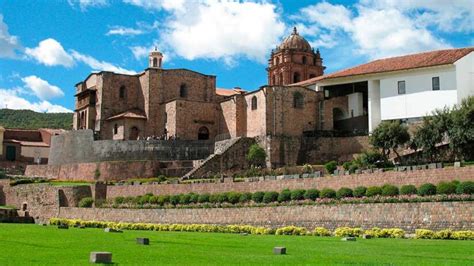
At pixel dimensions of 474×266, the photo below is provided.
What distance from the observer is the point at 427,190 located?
27.2 m

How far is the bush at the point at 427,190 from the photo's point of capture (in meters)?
27.2

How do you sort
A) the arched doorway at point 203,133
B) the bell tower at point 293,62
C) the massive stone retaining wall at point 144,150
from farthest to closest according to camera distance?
the bell tower at point 293,62 → the arched doorway at point 203,133 → the massive stone retaining wall at point 144,150

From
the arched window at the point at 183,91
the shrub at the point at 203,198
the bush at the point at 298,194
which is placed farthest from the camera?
the arched window at the point at 183,91

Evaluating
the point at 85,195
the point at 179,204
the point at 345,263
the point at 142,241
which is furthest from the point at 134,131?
the point at 345,263

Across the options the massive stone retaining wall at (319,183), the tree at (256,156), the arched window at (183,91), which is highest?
the arched window at (183,91)

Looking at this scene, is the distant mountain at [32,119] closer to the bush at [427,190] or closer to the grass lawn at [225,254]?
the bush at [427,190]

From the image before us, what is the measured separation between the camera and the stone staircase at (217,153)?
4797 centimetres

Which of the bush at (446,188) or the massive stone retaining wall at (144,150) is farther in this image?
the massive stone retaining wall at (144,150)

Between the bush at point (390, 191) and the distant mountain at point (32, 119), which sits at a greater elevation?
the distant mountain at point (32, 119)

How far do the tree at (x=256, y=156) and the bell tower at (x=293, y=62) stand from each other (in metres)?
23.8

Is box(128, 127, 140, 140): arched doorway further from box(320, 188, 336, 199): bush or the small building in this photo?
box(320, 188, 336, 199): bush

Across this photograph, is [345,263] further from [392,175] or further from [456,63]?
[456,63]

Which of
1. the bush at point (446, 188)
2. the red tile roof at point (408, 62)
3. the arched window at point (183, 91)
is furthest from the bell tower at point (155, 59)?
the bush at point (446, 188)

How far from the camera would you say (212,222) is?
3547 cm
